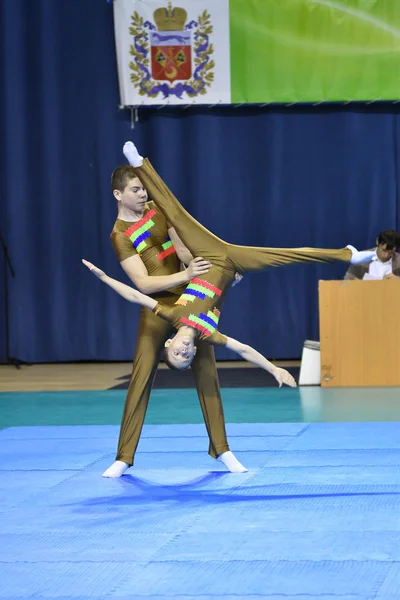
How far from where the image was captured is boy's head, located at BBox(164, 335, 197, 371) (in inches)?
171

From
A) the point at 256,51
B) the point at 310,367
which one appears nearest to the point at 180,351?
the point at 310,367

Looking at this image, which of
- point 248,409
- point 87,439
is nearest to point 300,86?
point 248,409

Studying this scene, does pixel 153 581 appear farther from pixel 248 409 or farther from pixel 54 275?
pixel 54 275

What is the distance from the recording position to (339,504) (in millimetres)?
4008

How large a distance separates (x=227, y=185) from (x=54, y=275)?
1.96 metres

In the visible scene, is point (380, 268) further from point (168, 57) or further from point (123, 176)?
point (123, 176)

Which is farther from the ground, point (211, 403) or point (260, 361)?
point (260, 361)

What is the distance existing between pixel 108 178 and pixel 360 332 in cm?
330

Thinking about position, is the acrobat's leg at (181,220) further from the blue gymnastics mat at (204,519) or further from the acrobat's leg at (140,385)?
the blue gymnastics mat at (204,519)

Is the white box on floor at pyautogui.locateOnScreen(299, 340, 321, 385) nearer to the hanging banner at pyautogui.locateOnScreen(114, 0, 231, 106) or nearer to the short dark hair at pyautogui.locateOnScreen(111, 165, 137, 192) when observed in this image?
the hanging banner at pyautogui.locateOnScreen(114, 0, 231, 106)

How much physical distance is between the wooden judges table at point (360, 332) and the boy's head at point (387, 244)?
45cm

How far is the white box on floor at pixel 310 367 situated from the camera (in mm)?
7969

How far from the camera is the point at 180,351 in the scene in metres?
4.35

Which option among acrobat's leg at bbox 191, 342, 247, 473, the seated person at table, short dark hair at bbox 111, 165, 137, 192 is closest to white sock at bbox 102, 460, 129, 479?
acrobat's leg at bbox 191, 342, 247, 473
